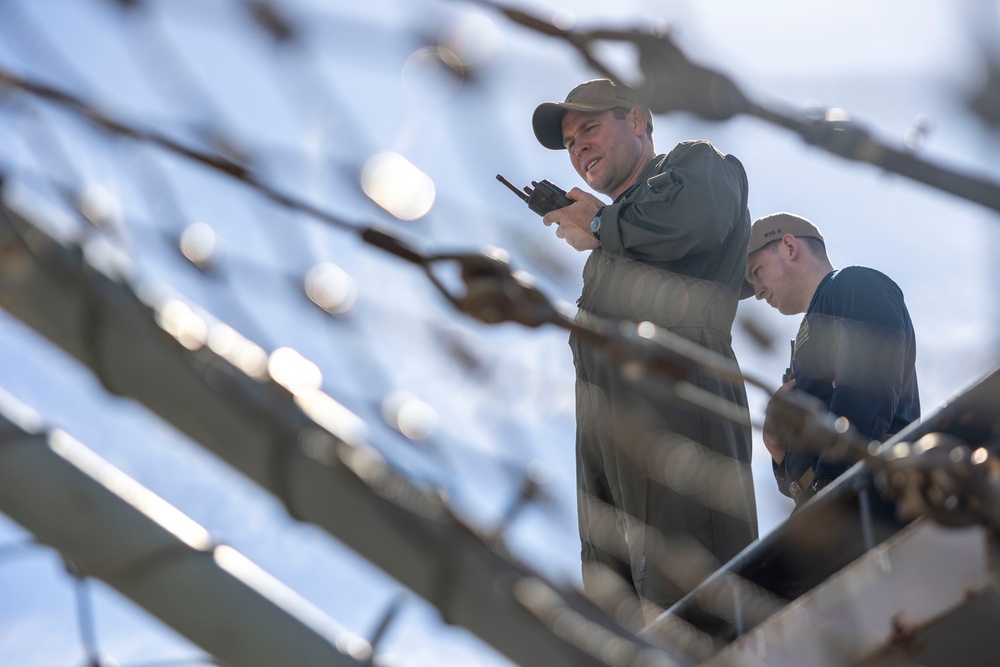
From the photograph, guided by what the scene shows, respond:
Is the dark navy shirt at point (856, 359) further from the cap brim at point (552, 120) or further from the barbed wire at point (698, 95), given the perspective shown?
the barbed wire at point (698, 95)

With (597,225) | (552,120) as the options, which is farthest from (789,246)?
(552,120)

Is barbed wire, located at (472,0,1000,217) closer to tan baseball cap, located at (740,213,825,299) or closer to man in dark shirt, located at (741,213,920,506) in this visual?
man in dark shirt, located at (741,213,920,506)

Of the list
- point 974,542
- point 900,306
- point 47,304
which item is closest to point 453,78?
point 47,304

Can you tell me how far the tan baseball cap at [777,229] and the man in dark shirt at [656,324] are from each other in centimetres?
31

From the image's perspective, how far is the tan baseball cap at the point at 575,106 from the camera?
4.90 metres

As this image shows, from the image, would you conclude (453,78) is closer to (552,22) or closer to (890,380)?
(552,22)

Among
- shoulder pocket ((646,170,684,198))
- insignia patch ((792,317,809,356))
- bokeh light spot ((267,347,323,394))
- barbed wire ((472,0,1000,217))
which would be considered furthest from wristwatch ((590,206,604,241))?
bokeh light spot ((267,347,323,394))

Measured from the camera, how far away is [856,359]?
4.11 meters

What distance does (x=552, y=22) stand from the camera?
237cm

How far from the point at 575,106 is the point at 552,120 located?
19 centimetres

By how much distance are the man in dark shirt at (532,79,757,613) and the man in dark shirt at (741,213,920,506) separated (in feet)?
0.87

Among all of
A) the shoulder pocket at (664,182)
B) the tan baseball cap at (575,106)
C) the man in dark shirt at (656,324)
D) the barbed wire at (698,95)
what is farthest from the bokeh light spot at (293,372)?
the tan baseball cap at (575,106)

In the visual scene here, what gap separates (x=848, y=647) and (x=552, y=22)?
1640 mm

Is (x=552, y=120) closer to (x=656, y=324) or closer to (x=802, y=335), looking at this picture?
(x=656, y=324)
